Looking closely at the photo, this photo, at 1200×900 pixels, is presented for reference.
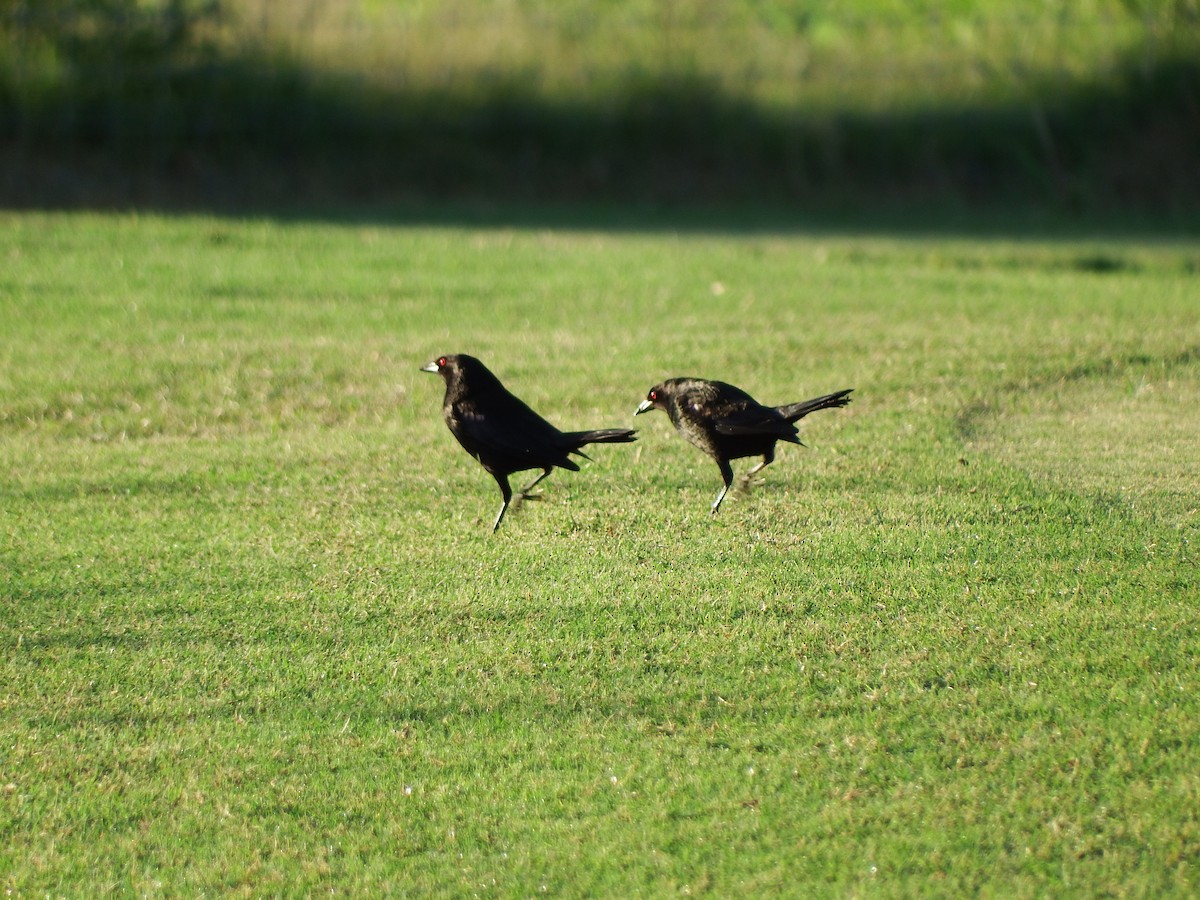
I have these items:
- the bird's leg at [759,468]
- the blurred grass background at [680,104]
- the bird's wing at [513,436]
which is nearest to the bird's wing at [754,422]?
the bird's leg at [759,468]

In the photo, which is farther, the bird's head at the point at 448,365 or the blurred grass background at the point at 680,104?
the blurred grass background at the point at 680,104

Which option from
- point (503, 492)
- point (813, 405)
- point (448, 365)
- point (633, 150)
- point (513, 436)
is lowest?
point (503, 492)

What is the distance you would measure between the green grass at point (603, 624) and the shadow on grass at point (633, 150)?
6.41m

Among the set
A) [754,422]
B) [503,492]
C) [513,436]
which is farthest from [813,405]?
[503,492]

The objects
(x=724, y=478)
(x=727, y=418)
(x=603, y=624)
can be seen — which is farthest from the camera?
(x=724, y=478)

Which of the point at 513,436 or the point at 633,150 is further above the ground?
the point at 633,150

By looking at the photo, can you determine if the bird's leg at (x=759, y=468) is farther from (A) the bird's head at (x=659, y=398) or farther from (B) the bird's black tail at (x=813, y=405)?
(A) the bird's head at (x=659, y=398)

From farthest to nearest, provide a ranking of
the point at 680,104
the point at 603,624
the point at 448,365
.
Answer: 1. the point at 680,104
2. the point at 448,365
3. the point at 603,624

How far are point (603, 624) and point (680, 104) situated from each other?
42.7 ft

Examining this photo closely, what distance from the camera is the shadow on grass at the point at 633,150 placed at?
53.5 ft

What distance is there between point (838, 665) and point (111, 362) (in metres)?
6.34

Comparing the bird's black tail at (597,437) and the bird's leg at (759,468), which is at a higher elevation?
the bird's black tail at (597,437)

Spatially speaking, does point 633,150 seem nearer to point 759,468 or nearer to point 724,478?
point 759,468

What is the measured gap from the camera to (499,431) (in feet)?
21.4
